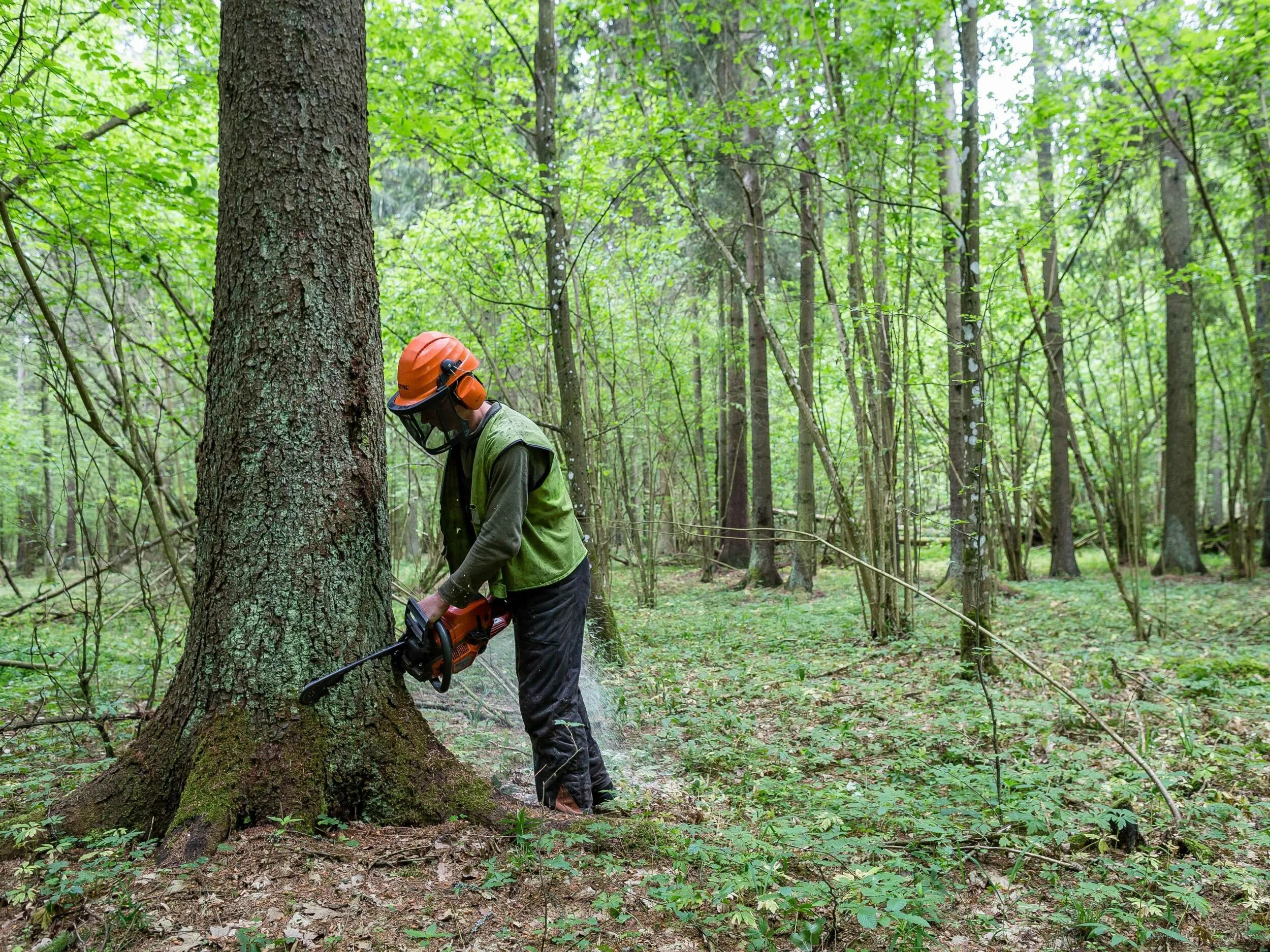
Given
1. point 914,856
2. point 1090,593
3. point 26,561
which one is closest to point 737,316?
point 1090,593

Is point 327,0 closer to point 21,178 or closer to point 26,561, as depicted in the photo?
point 21,178

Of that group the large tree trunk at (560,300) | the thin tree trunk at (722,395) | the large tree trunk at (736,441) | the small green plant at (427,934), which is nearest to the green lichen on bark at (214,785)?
the small green plant at (427,934)

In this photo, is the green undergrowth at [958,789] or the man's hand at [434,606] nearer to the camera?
the green undergrowth at [958,789]

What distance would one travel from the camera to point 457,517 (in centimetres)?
341

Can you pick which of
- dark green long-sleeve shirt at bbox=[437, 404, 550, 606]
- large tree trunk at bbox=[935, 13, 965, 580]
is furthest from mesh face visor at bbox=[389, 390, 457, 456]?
large tree trunk at bbox=[935, 13, 965, 580]

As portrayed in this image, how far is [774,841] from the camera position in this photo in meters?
2.90

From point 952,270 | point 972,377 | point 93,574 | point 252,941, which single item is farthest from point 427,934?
point 952,270

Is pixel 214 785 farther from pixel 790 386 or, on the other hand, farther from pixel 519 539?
pixel 790 386

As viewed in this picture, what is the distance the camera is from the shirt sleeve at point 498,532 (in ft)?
9.86

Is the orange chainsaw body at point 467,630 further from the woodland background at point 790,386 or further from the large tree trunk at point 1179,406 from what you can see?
the large tree trunk at point 1179,406

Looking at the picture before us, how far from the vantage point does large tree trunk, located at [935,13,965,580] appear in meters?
6.56

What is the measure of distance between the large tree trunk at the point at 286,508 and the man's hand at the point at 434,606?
0.61 ft

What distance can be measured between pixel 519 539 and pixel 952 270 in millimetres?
7489

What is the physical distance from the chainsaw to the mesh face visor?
70 centimetres
